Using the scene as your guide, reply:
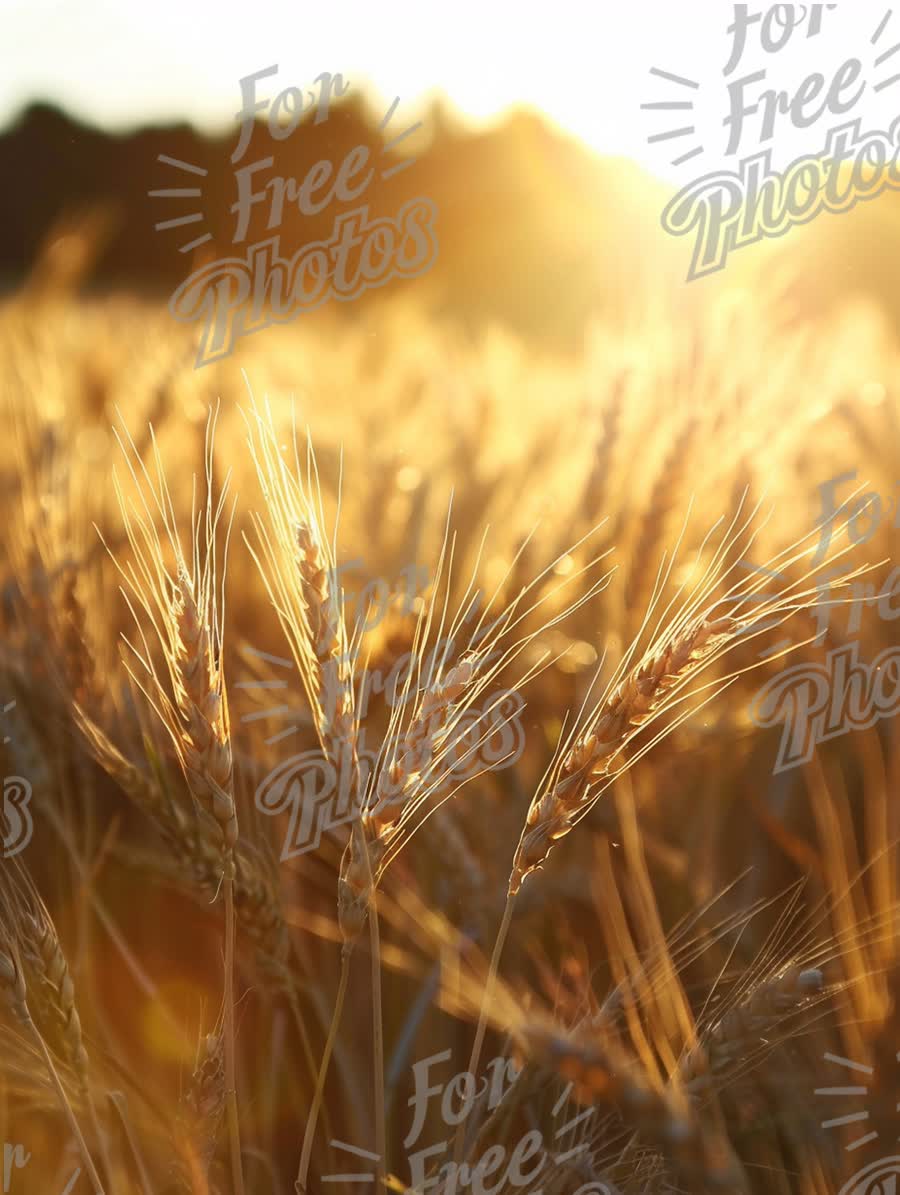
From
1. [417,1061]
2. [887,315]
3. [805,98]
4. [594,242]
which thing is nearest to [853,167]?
[805,98]

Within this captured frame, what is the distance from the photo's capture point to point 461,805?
930 millimetres

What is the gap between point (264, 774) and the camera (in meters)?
0.97

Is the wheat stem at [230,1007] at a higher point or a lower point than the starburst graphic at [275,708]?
lower

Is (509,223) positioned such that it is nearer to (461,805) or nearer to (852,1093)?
(461,805)

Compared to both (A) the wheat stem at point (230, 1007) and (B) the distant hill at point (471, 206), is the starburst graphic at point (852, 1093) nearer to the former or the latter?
(A) the wheat stem at point (230, 1007)

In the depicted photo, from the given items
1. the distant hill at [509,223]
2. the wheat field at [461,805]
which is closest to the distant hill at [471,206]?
the distant hill at [509,223]

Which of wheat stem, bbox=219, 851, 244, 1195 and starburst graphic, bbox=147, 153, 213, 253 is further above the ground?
starburst graphic, bbox=147, 153, 213, 253

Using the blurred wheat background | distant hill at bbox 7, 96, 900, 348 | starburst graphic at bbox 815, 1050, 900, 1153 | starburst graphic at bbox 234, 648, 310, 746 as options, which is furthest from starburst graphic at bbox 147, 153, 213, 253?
starburst graphic at bbox 815, 1050, 900, 1153

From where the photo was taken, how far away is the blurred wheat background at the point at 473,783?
68 cm

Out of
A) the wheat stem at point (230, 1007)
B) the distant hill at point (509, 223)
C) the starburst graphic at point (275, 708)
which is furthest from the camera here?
the distant hill at point (509, 223)

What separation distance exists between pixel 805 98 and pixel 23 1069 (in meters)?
1.30

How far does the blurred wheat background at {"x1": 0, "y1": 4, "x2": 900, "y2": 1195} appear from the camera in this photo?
2.22 feet

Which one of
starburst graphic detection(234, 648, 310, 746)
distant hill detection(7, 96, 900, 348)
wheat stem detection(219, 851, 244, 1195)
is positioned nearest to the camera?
wheat stem detection(219, 851, 244, 1195)

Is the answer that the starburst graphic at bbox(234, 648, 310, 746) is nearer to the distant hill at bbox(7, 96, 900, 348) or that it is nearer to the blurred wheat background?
the blurred wheat background
